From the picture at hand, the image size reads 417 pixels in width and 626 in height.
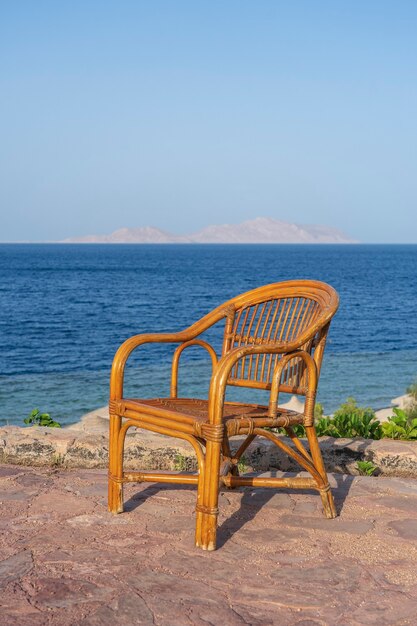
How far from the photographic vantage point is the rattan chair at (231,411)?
10.4 ft

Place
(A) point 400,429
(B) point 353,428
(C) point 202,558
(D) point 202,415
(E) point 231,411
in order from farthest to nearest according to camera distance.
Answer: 1. (B) point 353,428
2. (A) point 400,429
3. (E) point 231,411
4. (D) point 202,415
5. (C) point 202,558

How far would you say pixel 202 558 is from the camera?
3.10m

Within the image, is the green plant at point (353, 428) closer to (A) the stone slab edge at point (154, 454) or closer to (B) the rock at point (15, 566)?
(A) the stone slab edge at point (154, 454)

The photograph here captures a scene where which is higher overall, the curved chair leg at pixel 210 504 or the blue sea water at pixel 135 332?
the curved chair leg at pixel 210 504

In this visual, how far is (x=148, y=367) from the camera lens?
20.5 meters

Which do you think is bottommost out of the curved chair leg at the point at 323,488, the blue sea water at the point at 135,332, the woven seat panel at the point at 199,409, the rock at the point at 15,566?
the blue sea water at the point at 135,332

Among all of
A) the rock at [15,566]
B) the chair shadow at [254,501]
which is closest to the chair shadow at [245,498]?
the chair shadow at [254,501]

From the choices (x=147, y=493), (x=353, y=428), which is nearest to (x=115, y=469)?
(x=147, y=493)

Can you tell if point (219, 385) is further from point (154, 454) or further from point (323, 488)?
point (154, 454)

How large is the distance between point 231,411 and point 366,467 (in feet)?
4.55

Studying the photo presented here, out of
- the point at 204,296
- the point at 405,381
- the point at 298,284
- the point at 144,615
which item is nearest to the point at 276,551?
the point at 144,615

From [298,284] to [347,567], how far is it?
152 cm

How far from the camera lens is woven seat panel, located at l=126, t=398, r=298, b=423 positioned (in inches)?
134

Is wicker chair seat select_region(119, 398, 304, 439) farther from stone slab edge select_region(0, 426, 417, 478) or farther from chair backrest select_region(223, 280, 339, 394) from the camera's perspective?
stone slab edge select_region(0, 426, 417, 478)
